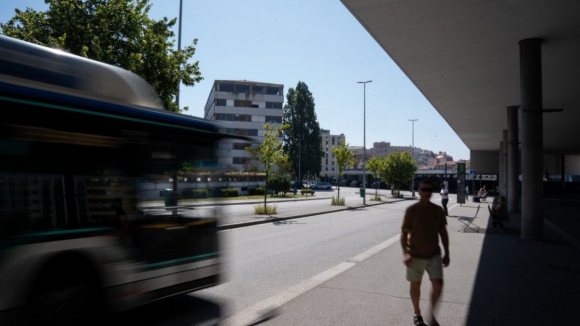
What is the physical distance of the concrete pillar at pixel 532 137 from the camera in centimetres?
1324

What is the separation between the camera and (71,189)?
4379 millimetres

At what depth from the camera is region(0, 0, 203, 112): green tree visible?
14906 millimetres

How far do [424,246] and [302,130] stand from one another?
7250 centimetres

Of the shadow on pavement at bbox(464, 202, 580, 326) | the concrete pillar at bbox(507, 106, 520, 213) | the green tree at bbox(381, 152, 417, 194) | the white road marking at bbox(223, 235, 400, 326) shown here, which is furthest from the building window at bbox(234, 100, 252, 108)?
the white road marking at bbox(223, 235, 400, 326)

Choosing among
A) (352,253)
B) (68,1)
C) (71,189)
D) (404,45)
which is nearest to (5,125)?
(71,189)

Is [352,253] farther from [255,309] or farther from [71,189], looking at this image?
[71,189]

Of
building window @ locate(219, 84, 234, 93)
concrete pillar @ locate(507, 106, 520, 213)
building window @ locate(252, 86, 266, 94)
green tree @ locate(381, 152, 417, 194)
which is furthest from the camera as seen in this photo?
building window @ locate(252, 86, 266, 94)

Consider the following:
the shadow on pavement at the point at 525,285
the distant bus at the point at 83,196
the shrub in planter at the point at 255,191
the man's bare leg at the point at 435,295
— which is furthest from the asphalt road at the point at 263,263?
the shrub in planter at the point at 255,191

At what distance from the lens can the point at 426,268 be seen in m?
5.11

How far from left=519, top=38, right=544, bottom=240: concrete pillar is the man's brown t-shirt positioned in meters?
9.86

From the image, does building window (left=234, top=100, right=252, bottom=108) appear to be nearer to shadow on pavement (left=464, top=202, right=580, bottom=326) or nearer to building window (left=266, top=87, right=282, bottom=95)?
building window (left=266, top=87, right=282, bottom=95)

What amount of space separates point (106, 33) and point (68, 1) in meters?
1.62

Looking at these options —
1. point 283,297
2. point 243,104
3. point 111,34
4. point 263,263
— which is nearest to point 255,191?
point 111,34

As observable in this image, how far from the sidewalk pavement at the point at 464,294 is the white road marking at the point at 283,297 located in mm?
146
